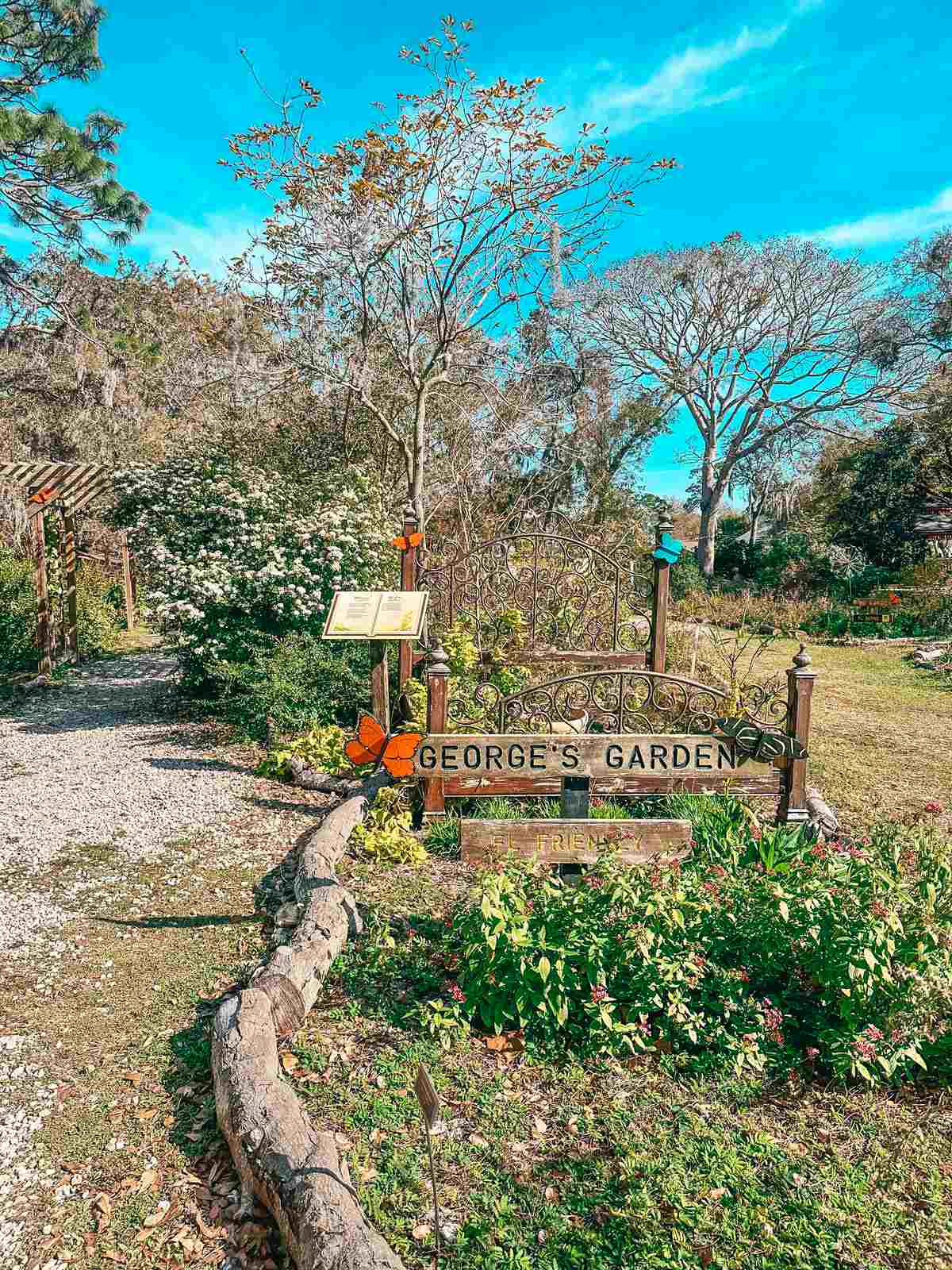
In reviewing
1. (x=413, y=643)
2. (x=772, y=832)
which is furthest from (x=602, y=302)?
(x=772, y=832)

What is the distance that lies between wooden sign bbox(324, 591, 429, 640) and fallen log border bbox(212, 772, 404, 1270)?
1500 millimetres

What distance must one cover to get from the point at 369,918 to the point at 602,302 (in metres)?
23.2

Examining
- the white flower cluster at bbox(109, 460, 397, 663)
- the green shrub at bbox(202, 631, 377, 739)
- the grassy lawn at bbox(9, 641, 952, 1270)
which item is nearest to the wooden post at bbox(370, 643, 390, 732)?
the grassy lawn at bbox(9, 641, 952, 1270)

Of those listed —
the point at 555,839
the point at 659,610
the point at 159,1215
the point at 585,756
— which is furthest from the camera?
the point at 659,610

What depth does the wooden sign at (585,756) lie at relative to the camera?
4.11 metres

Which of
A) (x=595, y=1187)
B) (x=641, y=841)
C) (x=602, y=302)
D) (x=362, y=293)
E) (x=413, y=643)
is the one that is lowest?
(x=595, y=1187)

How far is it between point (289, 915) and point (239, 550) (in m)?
3.88

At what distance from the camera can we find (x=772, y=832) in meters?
3.78

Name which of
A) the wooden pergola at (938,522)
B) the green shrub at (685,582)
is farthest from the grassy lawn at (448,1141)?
the wooden pergola at (938,522)

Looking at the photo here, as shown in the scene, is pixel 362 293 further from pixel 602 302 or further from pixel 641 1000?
pixel 602 302

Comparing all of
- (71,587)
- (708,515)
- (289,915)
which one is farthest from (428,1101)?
(708,515)

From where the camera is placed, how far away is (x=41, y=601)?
9.07 metres

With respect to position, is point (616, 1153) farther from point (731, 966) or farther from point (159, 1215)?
point (159, 1215)

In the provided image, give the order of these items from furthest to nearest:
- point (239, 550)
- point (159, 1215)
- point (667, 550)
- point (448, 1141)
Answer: point (239, 550)
point (667, 550)
point (448, 1141)
point (159, 1215)
